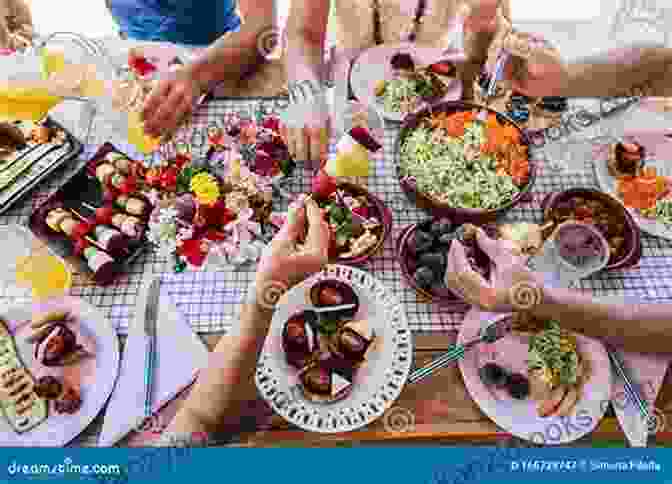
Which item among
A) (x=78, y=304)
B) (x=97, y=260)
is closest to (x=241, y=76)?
(x=97, y=260)

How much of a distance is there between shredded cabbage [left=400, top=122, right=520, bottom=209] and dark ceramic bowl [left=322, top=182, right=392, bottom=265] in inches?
4.6

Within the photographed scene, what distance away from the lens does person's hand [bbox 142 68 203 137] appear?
1.62 m

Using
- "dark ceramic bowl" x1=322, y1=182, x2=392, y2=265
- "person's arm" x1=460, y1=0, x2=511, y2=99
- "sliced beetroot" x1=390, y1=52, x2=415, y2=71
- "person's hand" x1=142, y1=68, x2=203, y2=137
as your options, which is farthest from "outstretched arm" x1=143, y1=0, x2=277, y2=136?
"person's arm" x1=460, y1=0, x2=511, y2=99

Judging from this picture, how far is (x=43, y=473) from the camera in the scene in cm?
108

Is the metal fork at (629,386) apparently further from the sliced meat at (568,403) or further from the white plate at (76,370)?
the white plate at (76,370)

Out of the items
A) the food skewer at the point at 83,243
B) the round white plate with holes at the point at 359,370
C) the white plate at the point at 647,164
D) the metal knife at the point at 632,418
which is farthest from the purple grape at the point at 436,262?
the food skewer at the point at 83,243

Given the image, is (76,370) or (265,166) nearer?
(76,370)

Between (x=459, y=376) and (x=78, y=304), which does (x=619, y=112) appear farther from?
(x=78, y=304)

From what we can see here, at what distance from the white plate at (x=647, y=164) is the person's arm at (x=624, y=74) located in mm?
205

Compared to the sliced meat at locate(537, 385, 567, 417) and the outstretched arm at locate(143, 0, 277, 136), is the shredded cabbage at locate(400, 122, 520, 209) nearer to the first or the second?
the sliced meat at locate(537, 385, 567, 417)

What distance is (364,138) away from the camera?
1.49m

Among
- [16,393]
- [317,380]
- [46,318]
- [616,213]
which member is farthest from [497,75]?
[16,393]

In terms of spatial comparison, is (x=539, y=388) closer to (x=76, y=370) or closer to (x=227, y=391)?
(x=227, y=391)

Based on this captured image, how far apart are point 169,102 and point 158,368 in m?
0.84
